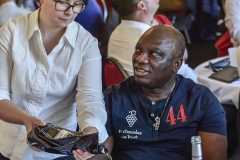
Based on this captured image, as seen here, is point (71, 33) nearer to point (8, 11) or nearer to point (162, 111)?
point (162, 111)

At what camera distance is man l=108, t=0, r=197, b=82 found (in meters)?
2.90

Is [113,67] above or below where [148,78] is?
below

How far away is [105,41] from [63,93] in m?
2.25

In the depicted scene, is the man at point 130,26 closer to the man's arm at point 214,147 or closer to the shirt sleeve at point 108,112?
the shirt sleeve at point 108,112

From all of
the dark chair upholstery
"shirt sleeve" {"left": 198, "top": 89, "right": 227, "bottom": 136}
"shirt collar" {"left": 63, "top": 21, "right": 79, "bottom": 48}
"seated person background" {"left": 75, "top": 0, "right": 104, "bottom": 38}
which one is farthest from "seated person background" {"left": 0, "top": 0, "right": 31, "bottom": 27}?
"shirt sleeve" {"left": 198, "top": 89, "right": 227, "bottom": 136}

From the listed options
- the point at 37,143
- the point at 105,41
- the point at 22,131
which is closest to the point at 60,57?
the point at 22,131

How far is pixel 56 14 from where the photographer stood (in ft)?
6.01

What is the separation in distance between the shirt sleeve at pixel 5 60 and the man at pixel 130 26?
1.06 meters

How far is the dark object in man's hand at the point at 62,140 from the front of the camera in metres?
1.57

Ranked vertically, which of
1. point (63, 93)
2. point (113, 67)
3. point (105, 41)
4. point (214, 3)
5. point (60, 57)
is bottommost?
point (214, 3)

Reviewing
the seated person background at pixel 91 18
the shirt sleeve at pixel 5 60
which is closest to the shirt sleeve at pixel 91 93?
the shirt sleeve at pixel 5 60

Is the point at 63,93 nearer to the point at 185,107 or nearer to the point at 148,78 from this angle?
the point at 148,78

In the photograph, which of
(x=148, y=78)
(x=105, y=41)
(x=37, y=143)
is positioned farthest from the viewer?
(x=105, y=41)

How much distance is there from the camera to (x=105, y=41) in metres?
4.20
